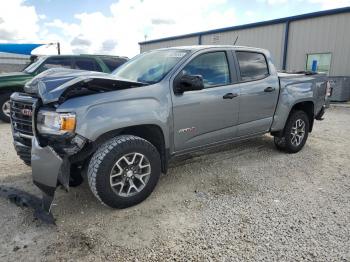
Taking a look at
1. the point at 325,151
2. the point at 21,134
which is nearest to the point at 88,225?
the point at 21,134

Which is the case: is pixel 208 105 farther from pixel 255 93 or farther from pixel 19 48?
pixel 19 48

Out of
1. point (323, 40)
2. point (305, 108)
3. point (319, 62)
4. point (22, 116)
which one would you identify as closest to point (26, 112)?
point (22, 116)

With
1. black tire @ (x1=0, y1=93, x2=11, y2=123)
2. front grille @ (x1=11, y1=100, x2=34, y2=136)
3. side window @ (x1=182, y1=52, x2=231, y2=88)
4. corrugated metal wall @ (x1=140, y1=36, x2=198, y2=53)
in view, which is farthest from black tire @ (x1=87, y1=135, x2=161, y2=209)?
corrugated metal wall @ (x1=140, y1=36, x2=198, y2=53)

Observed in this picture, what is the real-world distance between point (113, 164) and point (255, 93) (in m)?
2.49

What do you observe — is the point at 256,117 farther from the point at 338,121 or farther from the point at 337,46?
the point at 337,46

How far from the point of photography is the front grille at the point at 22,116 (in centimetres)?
357

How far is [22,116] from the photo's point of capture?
12.0 ft

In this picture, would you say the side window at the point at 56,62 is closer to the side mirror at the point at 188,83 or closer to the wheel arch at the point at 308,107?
the side mirror at the point at 188,83

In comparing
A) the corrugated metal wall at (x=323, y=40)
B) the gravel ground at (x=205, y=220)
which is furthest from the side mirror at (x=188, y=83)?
the corrugated metal wall at (x=323, y=40)

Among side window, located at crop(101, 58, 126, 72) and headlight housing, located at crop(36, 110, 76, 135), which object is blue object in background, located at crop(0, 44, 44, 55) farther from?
headlight housing, located at crop(36, 110, 76, 135)

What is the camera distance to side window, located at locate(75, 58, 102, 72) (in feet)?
27.7

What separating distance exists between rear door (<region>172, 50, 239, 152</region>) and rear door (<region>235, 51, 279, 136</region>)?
175 millimetres

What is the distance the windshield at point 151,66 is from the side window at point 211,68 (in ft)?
0.64

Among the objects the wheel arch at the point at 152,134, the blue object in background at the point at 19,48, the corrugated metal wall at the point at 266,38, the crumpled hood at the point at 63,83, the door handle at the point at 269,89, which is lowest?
the wheel arch at the point at 152,134
